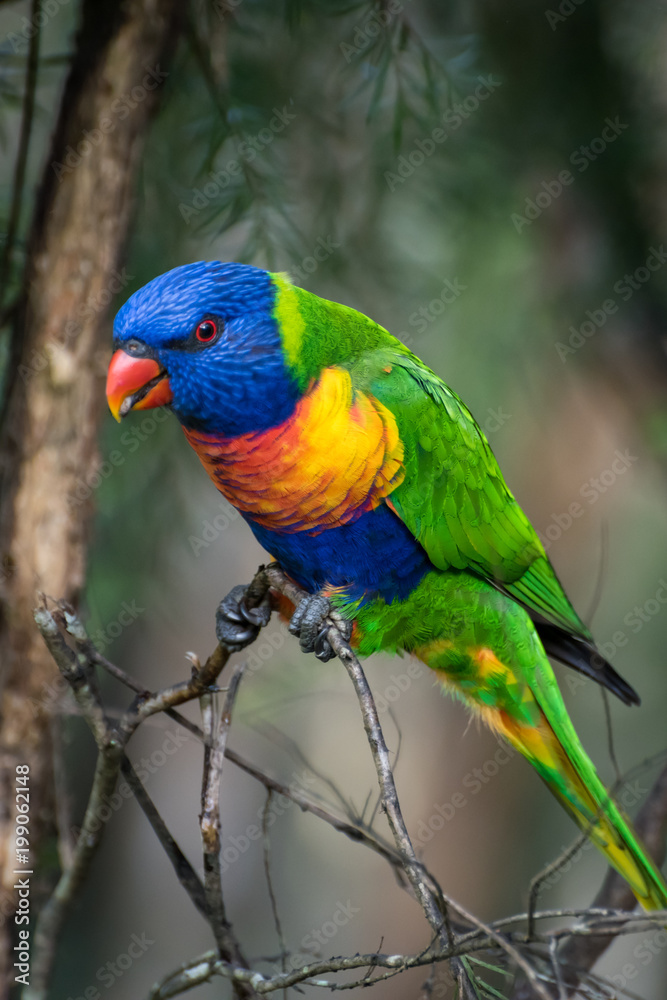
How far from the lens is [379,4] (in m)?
2.29

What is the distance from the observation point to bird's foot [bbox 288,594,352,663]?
1.83 meters

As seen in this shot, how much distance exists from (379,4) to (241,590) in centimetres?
174

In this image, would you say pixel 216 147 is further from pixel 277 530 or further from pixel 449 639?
pixel 449 639

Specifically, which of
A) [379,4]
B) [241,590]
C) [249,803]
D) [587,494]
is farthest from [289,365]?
[249,803]

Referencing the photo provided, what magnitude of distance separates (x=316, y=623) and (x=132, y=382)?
68 centimetres
